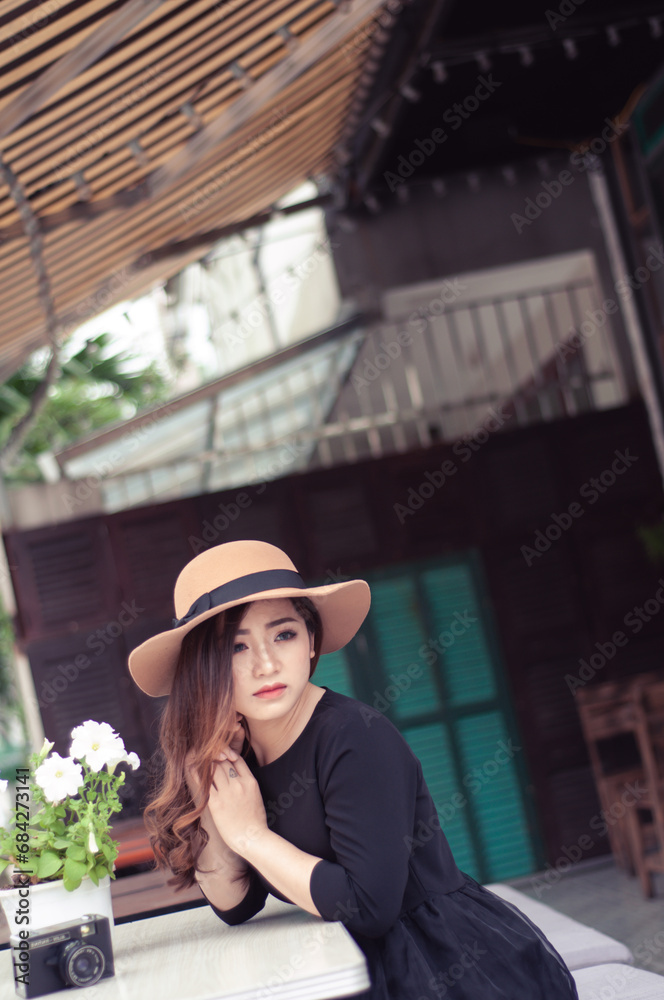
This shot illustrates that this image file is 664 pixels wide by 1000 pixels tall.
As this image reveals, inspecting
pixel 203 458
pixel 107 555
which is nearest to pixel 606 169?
pixel 203 458

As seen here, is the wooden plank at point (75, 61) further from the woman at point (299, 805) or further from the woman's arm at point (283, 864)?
the woman's arm at point (283, 864)

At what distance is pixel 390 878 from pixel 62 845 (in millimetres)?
513

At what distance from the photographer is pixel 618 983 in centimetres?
212

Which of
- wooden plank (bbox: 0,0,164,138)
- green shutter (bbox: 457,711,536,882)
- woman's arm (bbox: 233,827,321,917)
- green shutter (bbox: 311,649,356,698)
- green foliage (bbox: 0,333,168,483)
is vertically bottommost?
green shutter (bbox: 457,711,536,882)

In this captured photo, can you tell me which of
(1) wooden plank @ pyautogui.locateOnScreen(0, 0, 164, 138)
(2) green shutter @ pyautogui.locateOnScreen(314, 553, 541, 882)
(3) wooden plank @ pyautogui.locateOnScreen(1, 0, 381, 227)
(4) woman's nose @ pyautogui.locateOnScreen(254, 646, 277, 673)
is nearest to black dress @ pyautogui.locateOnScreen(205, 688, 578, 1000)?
(4) woman's nose @ pyautogui.locateOnScreen(254, 646, 277, 673)

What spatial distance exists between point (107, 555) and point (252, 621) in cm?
399

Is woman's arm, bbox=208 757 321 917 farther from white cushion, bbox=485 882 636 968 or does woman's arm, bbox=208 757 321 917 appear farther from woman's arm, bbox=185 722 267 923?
white cushion, bbox=485 882 636 968

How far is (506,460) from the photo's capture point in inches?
237

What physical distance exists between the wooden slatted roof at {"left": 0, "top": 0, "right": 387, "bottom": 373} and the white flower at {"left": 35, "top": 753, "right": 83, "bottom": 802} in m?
1.90

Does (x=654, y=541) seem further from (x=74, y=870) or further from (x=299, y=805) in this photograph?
(x=74, y=870)

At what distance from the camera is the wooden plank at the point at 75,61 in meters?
2.72

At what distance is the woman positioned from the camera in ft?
5.33

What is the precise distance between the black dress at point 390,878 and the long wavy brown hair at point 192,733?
137mm

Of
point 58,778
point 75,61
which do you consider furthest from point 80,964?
point 75,61
